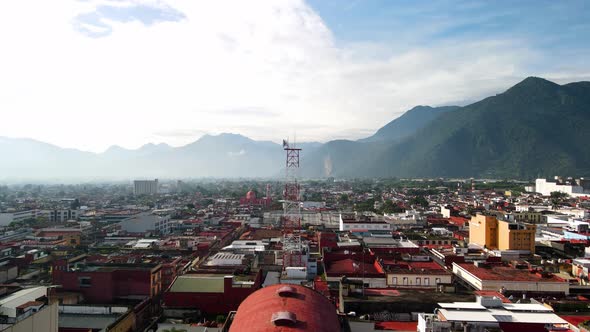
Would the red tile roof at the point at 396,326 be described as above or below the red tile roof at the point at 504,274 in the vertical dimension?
below

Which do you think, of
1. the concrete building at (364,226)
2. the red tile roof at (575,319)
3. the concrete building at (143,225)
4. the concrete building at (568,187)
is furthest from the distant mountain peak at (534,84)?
the red tile roof at (575,319)

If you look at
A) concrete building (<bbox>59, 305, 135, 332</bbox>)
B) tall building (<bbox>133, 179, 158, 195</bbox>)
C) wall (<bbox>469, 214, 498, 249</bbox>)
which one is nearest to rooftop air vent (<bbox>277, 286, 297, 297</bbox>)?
concrete building (<bbox>59, 305, 135, 332</bbox>)

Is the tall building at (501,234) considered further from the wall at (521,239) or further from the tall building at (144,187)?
the tall building at (144,187)

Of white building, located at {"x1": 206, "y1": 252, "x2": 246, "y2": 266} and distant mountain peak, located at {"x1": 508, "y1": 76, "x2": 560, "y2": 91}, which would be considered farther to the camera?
distant mountain peak, located at {"x1": 508, "y1": 76, "x2": 560, "y2": 91}

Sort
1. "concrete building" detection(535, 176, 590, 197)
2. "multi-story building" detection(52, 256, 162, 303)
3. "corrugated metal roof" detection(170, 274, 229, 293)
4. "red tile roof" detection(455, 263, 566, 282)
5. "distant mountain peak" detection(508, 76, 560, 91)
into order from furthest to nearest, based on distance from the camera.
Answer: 1. "distant mountain peak" detection(508, 76, 560, 91)
2. "concrete building" detection(535, 176, 590, 197)
3. "red tile roof" detection(455, 263, 566, 282)
4. "multi-story building" detection(52, 256, 162, 303)
5. "corrugated metal roof" detection(170, 274, 229, 293)

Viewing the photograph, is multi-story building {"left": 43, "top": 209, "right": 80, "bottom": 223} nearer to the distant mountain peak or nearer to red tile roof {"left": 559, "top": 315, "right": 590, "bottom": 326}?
red tile roof {"left": 559, "top": 315, "right": 590, "bottom": 326}

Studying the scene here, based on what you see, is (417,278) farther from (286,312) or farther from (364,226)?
(364,226)

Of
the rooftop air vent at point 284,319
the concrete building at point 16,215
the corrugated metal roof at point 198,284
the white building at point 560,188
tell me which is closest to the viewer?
the rooftop air vent at point 284,319

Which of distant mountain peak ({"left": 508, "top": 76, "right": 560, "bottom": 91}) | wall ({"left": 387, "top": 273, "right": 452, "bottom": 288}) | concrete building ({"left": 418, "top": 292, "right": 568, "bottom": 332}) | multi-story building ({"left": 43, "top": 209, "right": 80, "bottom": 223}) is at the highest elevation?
distant mountain peak ({"left": 508, "top": 76, "right": 560, "bottom": 91})
